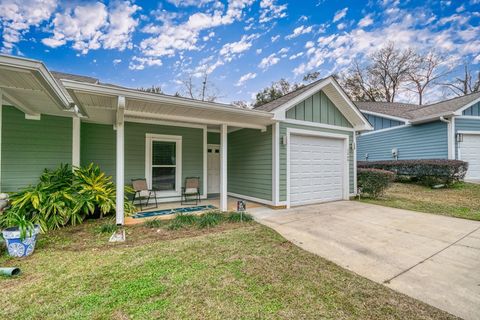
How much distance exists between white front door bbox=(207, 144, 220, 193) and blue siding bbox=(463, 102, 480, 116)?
11324 millimetres

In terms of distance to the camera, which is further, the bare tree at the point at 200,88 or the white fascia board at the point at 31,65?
the bare tree at the point at 200,88

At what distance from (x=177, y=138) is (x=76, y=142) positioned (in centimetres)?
279

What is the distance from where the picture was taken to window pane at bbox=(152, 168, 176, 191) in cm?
715

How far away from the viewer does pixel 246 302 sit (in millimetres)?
Result: 2127

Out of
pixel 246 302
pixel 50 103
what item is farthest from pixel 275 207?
pixel 50 103

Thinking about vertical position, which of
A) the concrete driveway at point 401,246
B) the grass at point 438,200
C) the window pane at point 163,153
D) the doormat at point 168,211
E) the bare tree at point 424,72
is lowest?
the concrete driveway at point 401,246

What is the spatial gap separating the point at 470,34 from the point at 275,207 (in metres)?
16.6

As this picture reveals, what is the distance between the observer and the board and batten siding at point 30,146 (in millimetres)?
5195

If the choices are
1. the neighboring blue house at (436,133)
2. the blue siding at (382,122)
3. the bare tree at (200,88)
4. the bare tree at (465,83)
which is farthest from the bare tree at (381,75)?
the bare tree at (200,88)

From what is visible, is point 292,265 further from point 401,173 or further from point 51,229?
point 401,173

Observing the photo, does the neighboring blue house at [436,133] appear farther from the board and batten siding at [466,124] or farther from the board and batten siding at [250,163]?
the board and batten siding at [250,163]

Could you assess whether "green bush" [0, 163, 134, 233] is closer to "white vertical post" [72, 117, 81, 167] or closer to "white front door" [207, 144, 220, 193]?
"white vertical post" [72, 117, 81, 167]

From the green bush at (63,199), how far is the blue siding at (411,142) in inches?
511

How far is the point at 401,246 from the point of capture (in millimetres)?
3617
